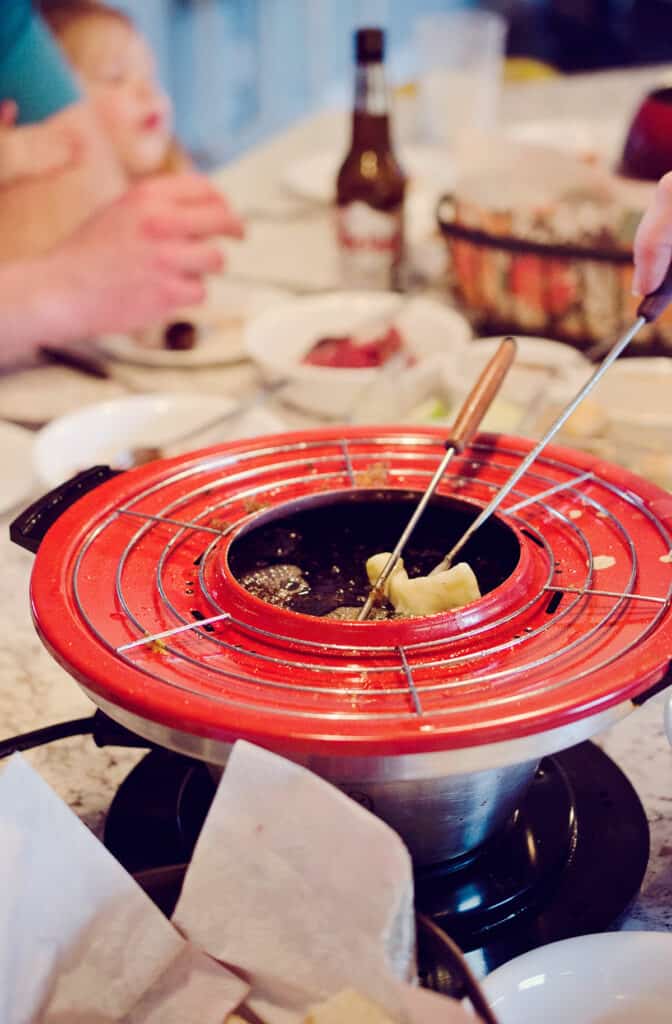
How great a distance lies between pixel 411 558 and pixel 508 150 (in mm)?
1402

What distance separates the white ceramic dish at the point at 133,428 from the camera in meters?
1.34

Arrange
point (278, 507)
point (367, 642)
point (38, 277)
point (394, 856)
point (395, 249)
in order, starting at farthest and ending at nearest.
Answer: point (395, 249), point (38, 277), point (278, 507), point (367, 642), point (394, 856)

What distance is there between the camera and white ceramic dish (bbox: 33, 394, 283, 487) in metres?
1.34

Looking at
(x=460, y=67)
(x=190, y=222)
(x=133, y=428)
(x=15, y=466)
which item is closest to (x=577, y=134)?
(x=460, y=67)

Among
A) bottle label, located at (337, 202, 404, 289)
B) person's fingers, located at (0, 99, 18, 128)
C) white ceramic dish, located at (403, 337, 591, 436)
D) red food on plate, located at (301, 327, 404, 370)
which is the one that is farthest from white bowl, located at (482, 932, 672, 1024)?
person's fingers, located at (0, 99, 18, 128)

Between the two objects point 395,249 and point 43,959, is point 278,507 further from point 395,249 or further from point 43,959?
point 395,249

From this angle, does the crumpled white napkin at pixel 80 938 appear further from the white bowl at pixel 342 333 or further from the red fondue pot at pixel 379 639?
the white bowl at pixel 342 333

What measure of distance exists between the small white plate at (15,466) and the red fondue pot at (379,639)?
0.50 metres

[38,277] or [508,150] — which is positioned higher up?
[508,150]

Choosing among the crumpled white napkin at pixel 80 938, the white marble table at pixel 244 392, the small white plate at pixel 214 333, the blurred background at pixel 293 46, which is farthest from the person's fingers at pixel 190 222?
the blurred background at pixel 293 46

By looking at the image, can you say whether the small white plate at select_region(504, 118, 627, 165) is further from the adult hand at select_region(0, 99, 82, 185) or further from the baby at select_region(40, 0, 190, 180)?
the adult hand at select_region(0, 99, 82, 185)

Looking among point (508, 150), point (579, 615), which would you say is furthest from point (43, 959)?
point (508, 150)

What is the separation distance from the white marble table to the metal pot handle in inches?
7.9

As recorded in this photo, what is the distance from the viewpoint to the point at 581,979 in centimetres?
55
